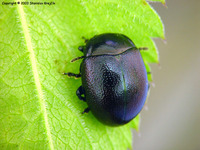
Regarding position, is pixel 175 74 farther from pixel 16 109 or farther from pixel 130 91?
pixel 16 109

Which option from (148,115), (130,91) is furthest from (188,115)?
(130,91)

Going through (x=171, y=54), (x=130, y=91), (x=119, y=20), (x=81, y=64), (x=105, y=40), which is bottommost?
(x=171, y=54)

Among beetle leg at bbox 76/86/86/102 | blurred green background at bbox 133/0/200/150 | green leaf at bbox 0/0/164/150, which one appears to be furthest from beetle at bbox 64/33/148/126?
blurred green background at bbox 133/0/200/150

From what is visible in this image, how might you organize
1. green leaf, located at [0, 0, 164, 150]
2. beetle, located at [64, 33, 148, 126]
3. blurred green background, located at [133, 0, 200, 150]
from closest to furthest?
green leaf, located at [0, 0, 164, 150] < beetle, located at [64, 33, 148, 126] < blurred green background, located at [133, 0, 200, 150]

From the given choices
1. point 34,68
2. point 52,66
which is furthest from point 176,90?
point 34,68

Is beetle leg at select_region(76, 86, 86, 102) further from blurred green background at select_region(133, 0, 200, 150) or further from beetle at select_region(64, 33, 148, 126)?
blurred green background at select_region(133, 0, 200, 150)
